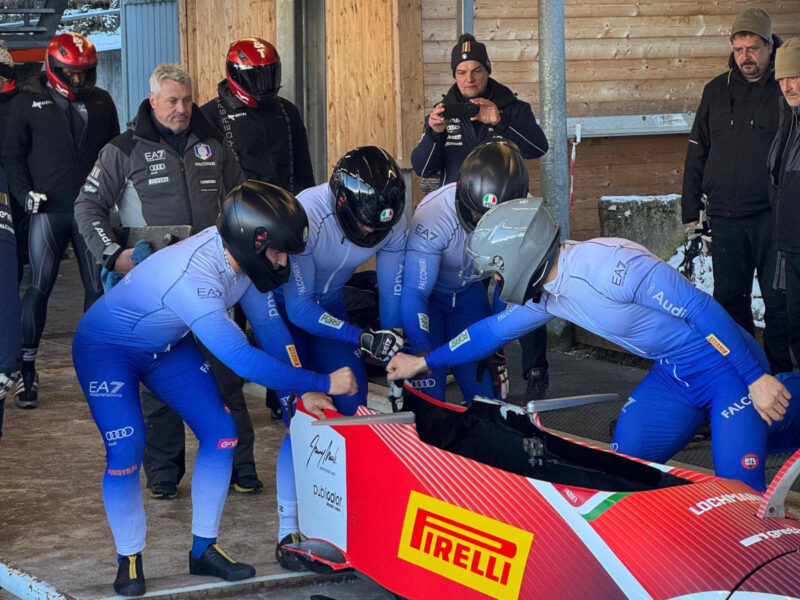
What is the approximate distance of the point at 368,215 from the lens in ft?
13.2

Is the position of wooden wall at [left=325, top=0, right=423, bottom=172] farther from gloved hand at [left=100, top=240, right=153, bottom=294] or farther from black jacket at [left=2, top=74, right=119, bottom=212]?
gloved hand at [left=100, top=240, right=153, bottom=294]

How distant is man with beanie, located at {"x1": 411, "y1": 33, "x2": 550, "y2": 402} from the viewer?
19.5ft

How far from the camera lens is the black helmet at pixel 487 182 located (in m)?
4.21

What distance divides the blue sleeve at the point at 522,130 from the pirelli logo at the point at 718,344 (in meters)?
2.63

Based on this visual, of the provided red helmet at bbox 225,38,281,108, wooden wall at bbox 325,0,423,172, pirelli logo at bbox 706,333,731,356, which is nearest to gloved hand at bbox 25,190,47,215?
red helmet at bbox 225,38,281,108

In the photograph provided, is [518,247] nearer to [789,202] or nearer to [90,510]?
[789,202]

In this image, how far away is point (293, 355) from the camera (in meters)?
3.98

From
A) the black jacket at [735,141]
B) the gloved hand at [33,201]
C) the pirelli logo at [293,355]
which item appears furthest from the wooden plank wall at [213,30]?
the pirelli logo at [293,355]

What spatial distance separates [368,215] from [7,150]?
10.2 ft

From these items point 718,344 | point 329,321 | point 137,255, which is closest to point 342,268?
point 329,321

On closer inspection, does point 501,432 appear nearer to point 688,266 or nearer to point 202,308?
point 202,308

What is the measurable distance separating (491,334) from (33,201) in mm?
3315

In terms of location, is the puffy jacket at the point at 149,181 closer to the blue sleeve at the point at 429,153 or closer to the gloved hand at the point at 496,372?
the blue sleeve at the point at 429,153

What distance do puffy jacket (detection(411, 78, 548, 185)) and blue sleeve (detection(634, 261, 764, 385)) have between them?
8.37ft
